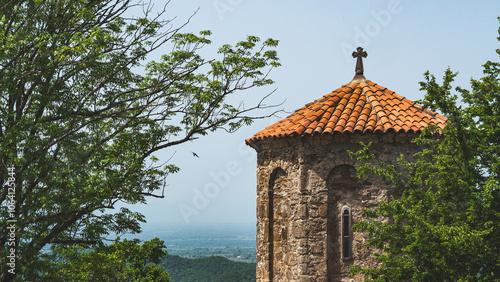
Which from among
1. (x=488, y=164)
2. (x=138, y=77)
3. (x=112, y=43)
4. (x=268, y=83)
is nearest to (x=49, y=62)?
(x=112, y=43)

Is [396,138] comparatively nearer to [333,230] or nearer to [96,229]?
[333,230]

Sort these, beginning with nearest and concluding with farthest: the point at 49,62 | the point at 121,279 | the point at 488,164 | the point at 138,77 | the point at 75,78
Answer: the point at 488,164 → the point at 49,62 → the point at 75,78 → the point at 138,77 → the point at 121,279

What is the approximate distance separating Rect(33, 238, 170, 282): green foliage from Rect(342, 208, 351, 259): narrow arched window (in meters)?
4.99

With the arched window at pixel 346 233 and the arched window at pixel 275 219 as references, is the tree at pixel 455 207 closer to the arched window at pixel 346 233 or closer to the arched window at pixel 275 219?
the arched window at pixel 346 233

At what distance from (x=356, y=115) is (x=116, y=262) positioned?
8884mm

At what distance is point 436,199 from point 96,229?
22.0 feet

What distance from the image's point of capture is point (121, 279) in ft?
47.5

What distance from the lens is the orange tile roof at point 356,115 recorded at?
409 inches

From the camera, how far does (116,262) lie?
15320 millimetres

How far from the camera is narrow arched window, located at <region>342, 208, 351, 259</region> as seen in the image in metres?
10.6

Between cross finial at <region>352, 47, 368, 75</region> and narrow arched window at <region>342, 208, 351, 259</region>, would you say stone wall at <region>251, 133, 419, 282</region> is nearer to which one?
narrow arched window at <region>342, 208, 351, 259</region>

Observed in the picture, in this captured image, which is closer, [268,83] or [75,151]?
[75,151]

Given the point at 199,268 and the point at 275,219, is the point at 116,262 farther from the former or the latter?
the point at 199,268

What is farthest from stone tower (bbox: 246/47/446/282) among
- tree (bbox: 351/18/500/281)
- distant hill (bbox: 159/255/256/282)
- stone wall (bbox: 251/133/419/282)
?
distant hill (bbox: 159/255/256/282)
